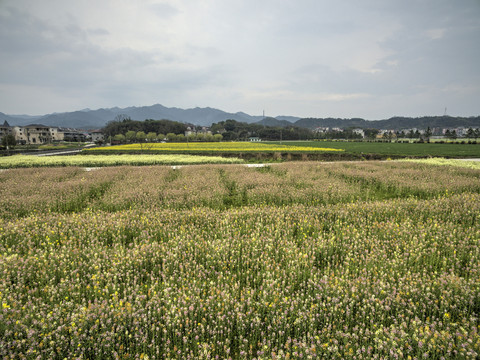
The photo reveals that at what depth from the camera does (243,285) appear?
4453 millimetres

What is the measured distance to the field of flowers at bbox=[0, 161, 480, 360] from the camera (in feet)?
9.84

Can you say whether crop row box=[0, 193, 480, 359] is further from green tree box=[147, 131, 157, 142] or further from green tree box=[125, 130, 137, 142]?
green tree box=[125, 130, 137, 142]

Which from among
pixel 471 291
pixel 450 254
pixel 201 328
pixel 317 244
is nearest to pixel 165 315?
pixel 201 328

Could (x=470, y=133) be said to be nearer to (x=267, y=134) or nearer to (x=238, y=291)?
(x=267, y=134)

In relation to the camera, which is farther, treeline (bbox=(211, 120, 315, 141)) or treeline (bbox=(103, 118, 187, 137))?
treeline (bbox=(211, 120, 315, 141))

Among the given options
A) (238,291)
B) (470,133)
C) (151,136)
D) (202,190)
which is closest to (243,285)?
(238,291)

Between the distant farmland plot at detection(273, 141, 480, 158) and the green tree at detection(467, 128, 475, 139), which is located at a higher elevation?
the green tree at detection(467, 128, 475, 139)

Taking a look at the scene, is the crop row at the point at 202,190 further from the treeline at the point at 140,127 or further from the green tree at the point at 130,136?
the treeline at the point at 140,127

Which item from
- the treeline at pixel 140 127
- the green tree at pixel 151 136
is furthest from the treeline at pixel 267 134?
the green tree at pixel 151 136

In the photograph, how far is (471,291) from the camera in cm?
371

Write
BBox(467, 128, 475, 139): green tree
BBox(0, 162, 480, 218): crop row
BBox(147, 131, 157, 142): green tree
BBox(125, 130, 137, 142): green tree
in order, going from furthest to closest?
1. BBox(467, 128, 475, 139): green tree
2. BBox(147, 131, 157, 142): green tree
3. BBox(125, 130, 137, 142): green tree
4. BBox(0, 162, 480, 218): crop row

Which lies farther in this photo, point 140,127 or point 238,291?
point 140,127

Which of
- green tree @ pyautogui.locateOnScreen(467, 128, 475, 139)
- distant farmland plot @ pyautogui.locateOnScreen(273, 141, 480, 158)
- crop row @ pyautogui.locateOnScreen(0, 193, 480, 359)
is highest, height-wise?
green tree @ pyautogui.locateOnScreen(467, 128, 475, 139)

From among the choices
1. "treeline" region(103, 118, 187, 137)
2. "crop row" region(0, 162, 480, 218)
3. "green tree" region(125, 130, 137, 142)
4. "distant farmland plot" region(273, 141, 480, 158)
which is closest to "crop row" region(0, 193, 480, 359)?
"crop row" region(0, 162, 480, 218)
